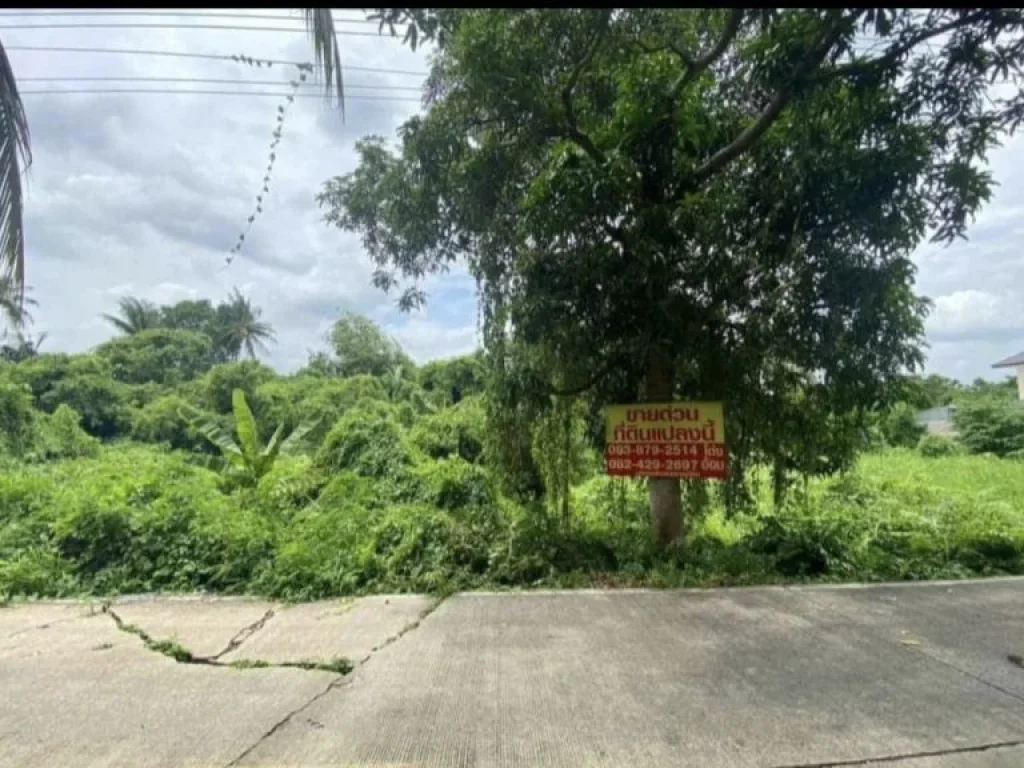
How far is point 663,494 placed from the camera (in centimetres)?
608

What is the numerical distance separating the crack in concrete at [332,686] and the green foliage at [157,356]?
2347cm

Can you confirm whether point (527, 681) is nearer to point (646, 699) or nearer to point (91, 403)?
point (646, 699)

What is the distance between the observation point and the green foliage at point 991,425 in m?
17.2

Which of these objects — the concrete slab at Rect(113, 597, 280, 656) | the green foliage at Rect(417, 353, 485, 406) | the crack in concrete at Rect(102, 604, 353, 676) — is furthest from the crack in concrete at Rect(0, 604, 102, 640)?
the green foliage at Rect(417, 353, 485, 406)

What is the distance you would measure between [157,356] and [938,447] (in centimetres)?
2932

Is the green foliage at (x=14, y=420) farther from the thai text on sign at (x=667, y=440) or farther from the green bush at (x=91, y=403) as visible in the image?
the thai text on sign at (x=667, y=440)

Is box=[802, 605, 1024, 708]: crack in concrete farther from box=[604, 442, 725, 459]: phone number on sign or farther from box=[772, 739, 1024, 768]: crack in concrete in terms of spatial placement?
box=[604, 442, 725, 459]: phone number on sign

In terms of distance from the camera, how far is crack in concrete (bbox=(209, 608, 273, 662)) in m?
3.91

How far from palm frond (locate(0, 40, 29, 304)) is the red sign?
4.83 m

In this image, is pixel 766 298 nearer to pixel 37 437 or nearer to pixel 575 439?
pixel 575 439

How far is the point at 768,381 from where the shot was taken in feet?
19.2

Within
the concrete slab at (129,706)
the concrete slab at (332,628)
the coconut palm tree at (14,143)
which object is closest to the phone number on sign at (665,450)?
the concrete slab at (332,628)

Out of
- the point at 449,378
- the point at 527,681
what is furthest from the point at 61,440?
the point at 527,681

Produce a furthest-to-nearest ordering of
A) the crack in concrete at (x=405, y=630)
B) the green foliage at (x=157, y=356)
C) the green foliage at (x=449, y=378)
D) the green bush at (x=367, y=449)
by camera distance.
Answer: the green foliage at (x=157, y=356) → the green foliage at (x=449, y=378) → the green bush at (x=367, y=449) → the crack in concrete at (x=405, y=630)
